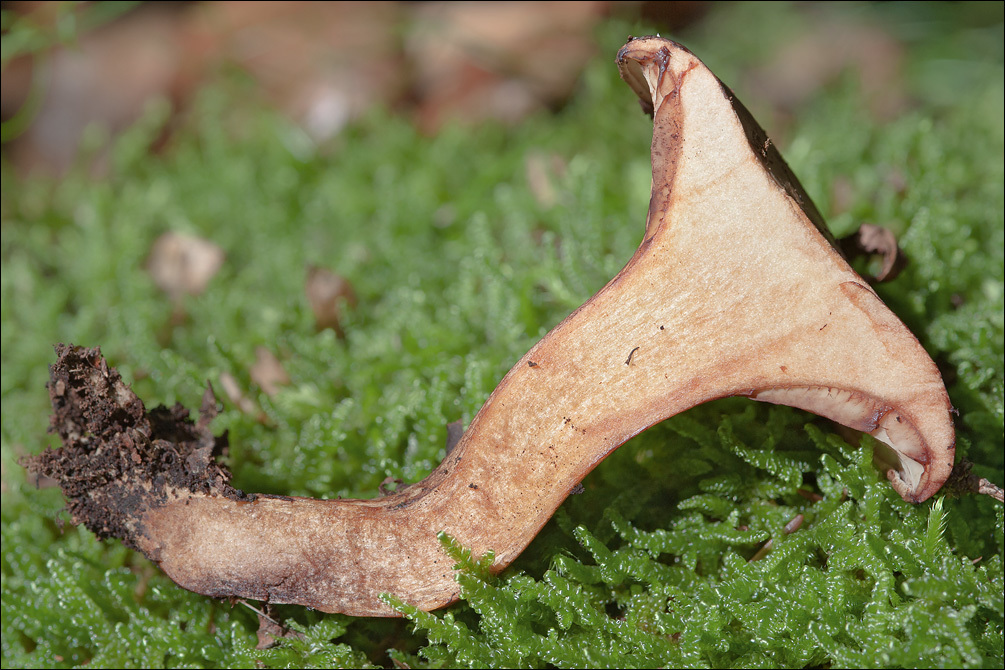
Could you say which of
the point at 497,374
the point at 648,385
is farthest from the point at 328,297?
the point at 648,385

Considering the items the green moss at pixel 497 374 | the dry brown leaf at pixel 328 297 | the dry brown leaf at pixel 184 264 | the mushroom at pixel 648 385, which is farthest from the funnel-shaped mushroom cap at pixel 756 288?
the dry brown leaf at pixel 184 264

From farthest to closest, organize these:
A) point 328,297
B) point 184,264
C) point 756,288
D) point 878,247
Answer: point 184,264, point 328,297, point 878,247, point 756,288

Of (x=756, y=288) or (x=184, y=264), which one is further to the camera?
(x=184, y=264)

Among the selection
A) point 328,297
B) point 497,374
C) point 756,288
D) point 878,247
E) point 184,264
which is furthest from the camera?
point 184,264

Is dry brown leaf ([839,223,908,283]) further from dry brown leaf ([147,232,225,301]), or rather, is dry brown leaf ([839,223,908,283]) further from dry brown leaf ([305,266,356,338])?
dry brown leaf ([147,232,225,301])

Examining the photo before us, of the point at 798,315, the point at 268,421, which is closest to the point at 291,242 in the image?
the point at 268,421

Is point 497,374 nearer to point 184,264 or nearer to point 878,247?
point 878,247

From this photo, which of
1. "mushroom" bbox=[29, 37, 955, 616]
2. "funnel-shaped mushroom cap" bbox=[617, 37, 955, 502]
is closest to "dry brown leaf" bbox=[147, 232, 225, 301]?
"mushroom" bbox=[29, 37, 955, 616]
